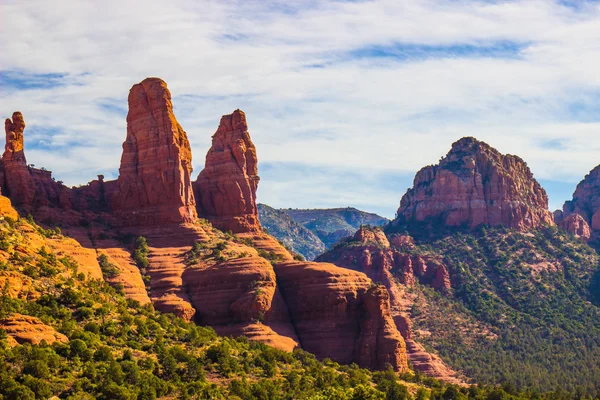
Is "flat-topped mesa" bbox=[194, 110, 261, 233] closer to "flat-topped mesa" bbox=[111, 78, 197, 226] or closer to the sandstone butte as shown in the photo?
the sandstone butte

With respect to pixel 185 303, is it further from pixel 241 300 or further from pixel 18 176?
pixel 18 176

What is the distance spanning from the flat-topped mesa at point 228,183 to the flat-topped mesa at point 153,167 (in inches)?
313

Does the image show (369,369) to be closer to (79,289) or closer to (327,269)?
(327,269)

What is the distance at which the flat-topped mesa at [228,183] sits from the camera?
150 metres

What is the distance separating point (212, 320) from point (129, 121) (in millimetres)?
31245

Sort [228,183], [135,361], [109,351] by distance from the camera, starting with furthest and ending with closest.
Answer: [228,183]
[135,361]
[109,351]

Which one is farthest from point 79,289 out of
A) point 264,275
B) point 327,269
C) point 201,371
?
point 327,269

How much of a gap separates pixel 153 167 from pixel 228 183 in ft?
45.0

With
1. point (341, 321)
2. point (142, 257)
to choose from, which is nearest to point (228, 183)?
point (142, 257)

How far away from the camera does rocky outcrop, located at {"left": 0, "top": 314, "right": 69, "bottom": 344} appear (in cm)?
9619

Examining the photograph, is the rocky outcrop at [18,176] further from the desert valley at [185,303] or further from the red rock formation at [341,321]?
the red rock formation at [341,321]

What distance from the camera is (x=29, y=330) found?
9750cm

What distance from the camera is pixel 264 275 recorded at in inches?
5182

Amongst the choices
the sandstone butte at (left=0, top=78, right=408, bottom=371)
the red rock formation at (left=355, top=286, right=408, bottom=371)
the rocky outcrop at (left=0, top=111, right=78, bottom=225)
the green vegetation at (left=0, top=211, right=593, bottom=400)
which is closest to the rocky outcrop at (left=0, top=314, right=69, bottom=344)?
the green vegetation at (left=0, top=211, right=593, bottom=400)
